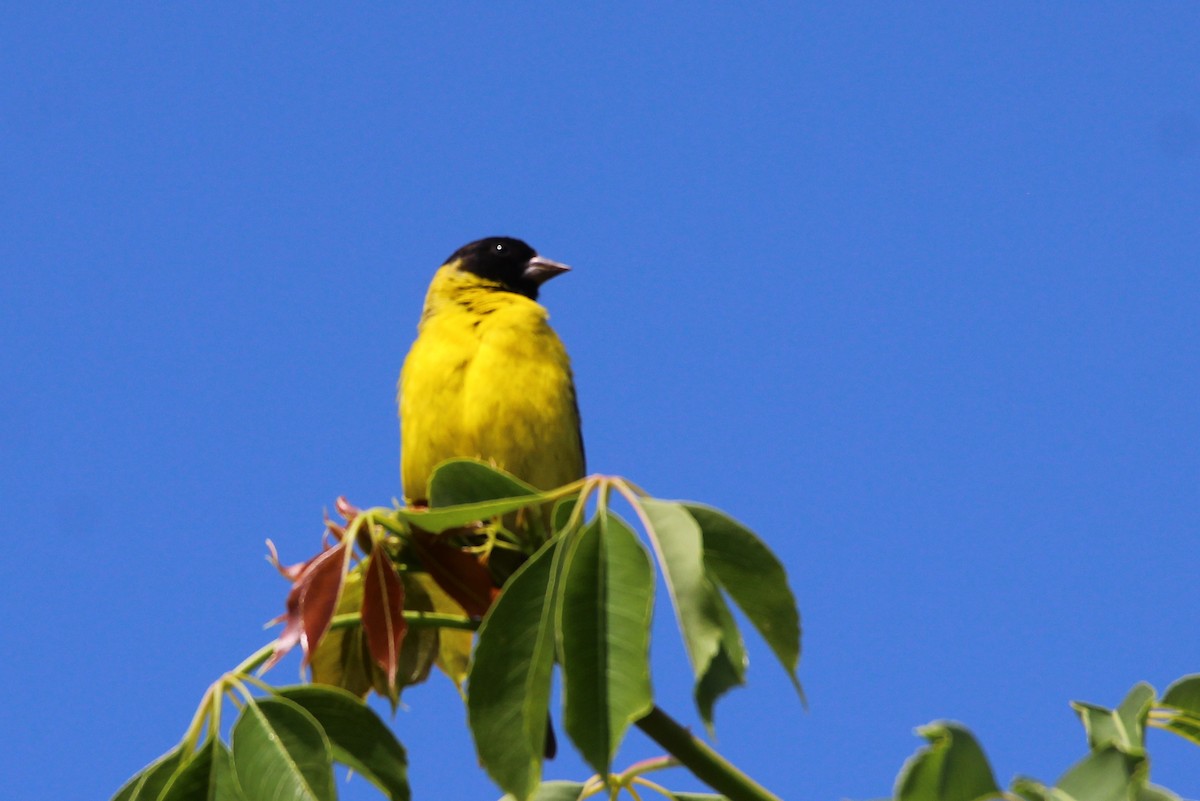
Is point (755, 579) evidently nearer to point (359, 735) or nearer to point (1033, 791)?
point (1033, 791)

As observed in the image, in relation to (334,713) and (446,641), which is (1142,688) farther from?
(446,641)

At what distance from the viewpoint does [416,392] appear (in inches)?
190

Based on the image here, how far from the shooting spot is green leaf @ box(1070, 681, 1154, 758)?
1948mm

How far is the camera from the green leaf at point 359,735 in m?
2.14

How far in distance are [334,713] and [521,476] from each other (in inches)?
98.6

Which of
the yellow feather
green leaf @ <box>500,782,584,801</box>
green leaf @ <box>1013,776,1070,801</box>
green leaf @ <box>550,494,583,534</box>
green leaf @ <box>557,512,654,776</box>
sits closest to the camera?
green leaf @ <box>1013,776,1070,801</box>

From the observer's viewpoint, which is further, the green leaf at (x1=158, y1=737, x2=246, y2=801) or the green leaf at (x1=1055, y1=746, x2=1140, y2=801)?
the green leaf at (x1=158, y1=737, x2=246, y2=801)

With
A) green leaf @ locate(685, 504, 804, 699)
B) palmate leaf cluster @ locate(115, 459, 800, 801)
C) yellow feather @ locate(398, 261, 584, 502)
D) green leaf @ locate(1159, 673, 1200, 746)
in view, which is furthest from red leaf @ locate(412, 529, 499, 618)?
yellow feather @ locate(398, 261, 584, 502)

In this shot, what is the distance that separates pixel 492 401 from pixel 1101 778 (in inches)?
124

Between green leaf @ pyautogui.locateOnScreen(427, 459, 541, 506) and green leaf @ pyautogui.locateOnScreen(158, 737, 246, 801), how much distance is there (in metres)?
0.46

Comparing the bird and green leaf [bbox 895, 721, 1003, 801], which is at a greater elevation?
the bird

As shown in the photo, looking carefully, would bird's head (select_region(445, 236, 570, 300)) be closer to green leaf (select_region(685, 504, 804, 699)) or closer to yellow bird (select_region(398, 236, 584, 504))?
yellow bird (select_region(398, 236, 584, 504))

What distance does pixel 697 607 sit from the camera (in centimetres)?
186

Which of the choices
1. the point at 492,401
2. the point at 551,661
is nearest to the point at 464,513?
the point at 551,661
